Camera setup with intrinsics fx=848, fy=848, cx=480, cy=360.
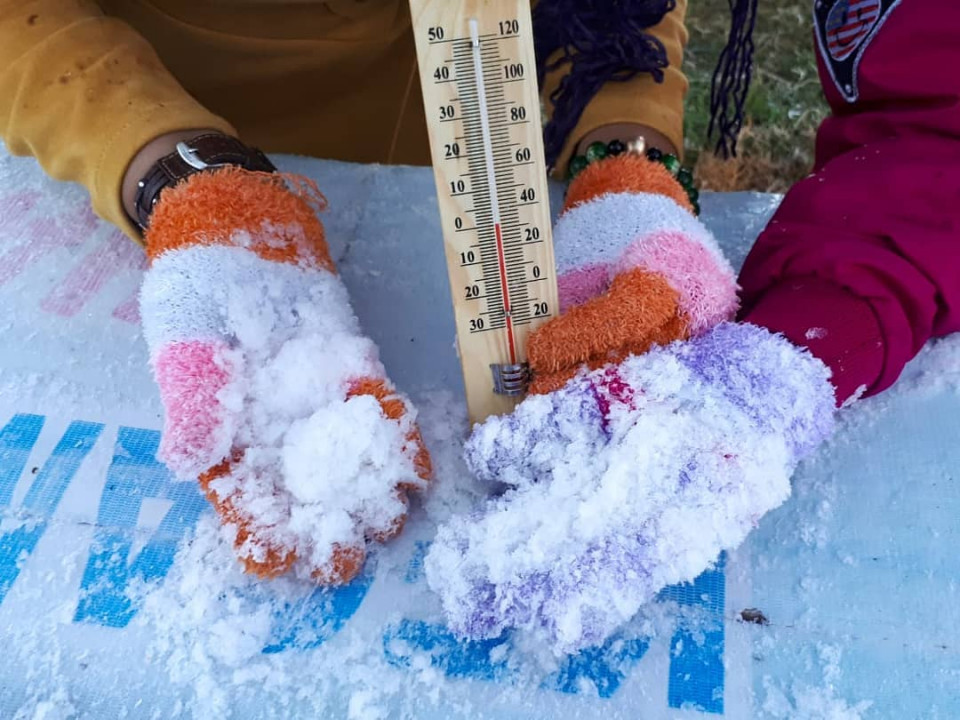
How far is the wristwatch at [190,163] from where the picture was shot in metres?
0.74

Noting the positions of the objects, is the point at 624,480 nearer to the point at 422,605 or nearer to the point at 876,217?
the point at 422,605

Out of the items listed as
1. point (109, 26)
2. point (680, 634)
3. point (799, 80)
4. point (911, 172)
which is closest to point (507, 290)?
point (680, 634)

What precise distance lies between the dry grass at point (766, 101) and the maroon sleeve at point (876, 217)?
544mm

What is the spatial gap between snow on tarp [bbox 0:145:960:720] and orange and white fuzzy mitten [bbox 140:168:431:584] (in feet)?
0.16

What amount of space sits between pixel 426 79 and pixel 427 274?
1.27 feet

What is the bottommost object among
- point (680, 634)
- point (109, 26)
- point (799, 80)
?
point (799, 80)

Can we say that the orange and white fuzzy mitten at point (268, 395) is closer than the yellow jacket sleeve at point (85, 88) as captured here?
Yes

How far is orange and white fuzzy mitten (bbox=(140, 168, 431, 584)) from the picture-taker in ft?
1.90

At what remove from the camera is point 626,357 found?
60cm

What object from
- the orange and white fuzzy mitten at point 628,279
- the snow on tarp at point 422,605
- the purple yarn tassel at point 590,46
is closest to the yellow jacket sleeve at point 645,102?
the purple yarn tassel at point 590,46

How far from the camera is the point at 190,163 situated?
0.74 m

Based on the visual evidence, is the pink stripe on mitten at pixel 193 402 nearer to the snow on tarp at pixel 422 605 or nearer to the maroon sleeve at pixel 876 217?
the snow on tarp at pixel 422 605

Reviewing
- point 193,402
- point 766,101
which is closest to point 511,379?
point 193,402

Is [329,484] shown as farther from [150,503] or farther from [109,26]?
[109,26]
